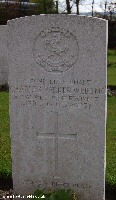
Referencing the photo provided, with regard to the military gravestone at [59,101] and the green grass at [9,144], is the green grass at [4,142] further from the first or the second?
the military gravestone at [59,101]

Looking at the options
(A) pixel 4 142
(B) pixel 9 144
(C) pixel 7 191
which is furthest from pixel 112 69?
(C) pixel 7 191

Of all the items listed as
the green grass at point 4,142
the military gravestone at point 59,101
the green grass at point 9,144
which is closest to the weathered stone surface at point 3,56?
the green grass at point 9,144

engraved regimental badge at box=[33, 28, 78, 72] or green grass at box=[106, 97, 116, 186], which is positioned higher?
engraved regimental badge at box=[33, 28, 78, 72]

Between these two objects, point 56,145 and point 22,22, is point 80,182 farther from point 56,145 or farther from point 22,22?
point 22,22

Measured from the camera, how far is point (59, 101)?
438cm

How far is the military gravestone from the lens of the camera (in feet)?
13.9

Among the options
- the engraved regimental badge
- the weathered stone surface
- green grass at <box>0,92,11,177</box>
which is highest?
the engraved regimental badge

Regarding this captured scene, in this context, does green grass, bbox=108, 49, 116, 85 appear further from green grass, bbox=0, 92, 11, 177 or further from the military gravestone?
the military gravestone

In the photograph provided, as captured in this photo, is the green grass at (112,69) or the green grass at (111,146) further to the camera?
the green grass at (112,69)

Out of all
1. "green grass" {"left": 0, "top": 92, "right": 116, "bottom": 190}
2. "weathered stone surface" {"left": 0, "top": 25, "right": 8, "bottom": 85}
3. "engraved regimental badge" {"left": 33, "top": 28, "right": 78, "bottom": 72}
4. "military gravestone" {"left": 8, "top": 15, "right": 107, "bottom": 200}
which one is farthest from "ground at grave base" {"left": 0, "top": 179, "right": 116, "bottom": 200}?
"weathered stone surface" {"left": 0, "top": 25, "right": 8, "bottom": 85}

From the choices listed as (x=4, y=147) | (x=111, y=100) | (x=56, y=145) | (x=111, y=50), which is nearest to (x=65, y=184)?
(x=56, y=145)

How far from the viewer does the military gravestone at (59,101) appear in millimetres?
4234

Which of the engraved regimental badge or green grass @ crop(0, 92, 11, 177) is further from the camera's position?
green grass @ crop(0, 92, 11, 177)

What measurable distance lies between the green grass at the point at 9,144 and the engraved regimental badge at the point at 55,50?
156 centimetres
